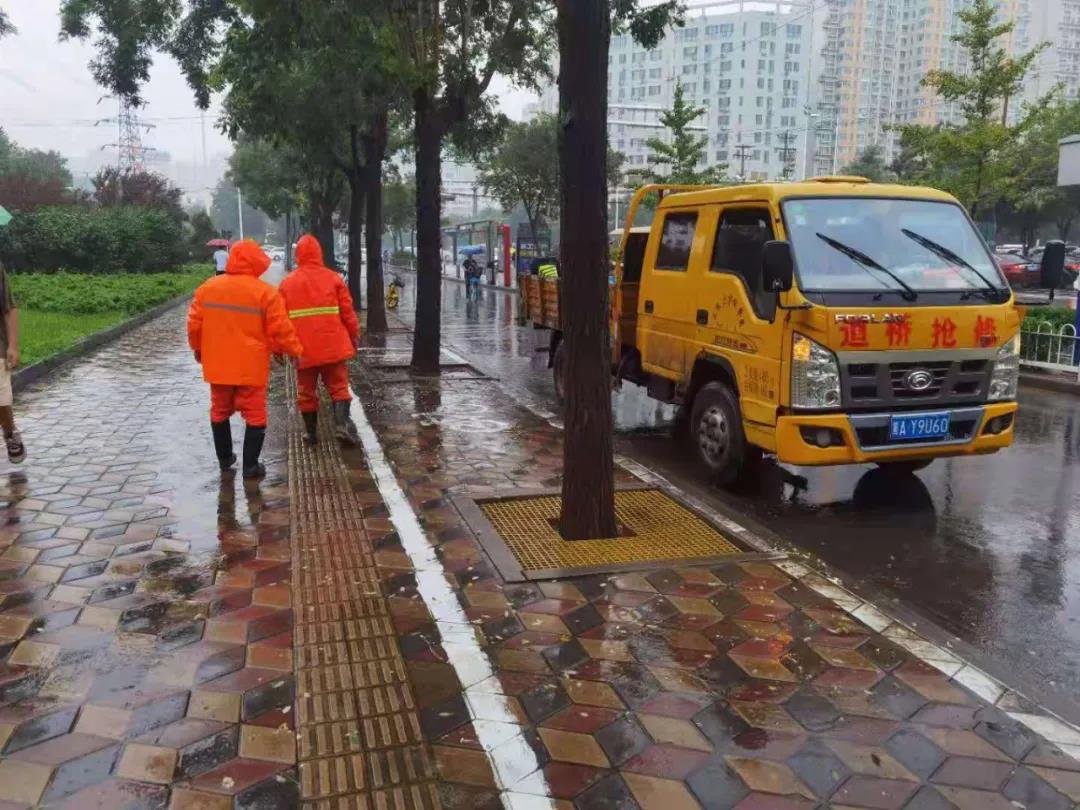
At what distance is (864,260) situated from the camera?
5949mm

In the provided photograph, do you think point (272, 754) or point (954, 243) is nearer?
point (272, 754)

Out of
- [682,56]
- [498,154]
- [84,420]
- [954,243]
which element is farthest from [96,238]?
[682,56]

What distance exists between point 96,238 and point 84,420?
21859mm

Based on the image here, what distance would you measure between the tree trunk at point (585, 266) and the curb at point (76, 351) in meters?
6.97

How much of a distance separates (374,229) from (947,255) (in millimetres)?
13413

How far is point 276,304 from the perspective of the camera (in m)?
6.19

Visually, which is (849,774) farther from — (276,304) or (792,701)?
(276,304)

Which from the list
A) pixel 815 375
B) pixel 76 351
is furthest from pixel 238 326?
pixel 76 351

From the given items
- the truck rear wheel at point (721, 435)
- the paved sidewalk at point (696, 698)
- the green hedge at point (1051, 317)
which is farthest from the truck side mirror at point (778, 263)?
the green hedge at point (1051, 317)

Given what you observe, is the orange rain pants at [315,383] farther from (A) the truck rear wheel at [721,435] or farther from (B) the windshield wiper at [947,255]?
(B) the windshield wiper at [947,255]

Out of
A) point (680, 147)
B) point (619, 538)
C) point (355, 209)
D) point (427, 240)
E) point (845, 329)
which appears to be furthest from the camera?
point (680, 147)

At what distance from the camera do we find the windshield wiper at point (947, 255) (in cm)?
603

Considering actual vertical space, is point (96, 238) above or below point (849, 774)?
above

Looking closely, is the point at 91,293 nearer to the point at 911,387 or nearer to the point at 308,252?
the point at 308,252
